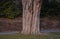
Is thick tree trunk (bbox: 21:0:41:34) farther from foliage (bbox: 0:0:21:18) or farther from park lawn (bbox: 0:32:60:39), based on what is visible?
foliage (bbox: 0:0:21:18)

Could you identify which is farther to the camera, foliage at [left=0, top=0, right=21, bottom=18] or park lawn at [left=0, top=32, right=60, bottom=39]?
foliage at [left=0, top=0, right=21, bottom=18]

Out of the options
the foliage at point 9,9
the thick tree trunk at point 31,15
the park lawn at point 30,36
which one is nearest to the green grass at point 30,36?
the park lawn at point 30,36

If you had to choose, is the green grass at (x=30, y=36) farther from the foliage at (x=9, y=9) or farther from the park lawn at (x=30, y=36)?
the foliage at (x=9, y=9)

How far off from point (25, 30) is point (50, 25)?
2.79 m

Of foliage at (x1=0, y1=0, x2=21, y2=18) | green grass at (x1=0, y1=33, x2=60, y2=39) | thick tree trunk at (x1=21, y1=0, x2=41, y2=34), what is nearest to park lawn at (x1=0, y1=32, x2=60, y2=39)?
green grass at (x1=0, y1=33, x2=60, y2=39)

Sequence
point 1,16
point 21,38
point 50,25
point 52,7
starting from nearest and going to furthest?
point 21,38 → point 50,25 → point 1,16 → point 52,7

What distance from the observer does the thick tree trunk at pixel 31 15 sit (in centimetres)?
1059

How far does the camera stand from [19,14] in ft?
48.6

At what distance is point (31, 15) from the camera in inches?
420

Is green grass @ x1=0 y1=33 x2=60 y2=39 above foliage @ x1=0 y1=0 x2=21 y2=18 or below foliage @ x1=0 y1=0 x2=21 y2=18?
below

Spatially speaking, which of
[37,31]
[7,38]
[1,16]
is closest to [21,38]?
[7,38]

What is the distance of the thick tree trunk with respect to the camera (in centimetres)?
1059

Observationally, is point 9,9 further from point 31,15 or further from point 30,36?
point 30,36

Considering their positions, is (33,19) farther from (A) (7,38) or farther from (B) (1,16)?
(B) (1,16)
